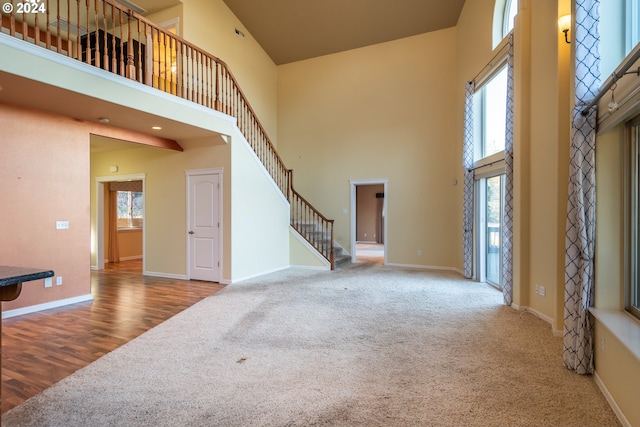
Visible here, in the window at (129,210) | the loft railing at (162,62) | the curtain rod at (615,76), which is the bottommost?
the window at (129,210)

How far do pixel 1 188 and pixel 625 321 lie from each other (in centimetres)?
652

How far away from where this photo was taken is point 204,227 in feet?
20.9

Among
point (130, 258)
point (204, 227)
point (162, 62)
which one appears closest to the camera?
point (204, 227)

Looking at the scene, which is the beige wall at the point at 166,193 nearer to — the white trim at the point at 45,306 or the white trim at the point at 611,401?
the white trim at the point at 45,306

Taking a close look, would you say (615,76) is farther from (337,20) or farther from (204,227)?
(337,20)

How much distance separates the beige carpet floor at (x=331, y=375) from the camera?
217 cm

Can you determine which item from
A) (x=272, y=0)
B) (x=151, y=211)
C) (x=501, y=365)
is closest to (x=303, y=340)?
(x=501, y=365)

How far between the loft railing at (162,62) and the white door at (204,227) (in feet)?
4.28

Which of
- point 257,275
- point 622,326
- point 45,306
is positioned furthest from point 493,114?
point 45,306

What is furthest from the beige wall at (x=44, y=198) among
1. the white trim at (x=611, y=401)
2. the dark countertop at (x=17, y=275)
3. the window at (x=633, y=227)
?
the window at (x=633, y=227)

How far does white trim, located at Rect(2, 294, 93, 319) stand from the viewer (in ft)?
14.0

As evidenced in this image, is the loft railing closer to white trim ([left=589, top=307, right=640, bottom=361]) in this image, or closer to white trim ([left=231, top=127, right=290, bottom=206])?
white trim ([left=231, top=127, right=290, bottom=206])

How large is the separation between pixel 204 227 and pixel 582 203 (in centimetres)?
568

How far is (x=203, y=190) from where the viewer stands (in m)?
6.38
